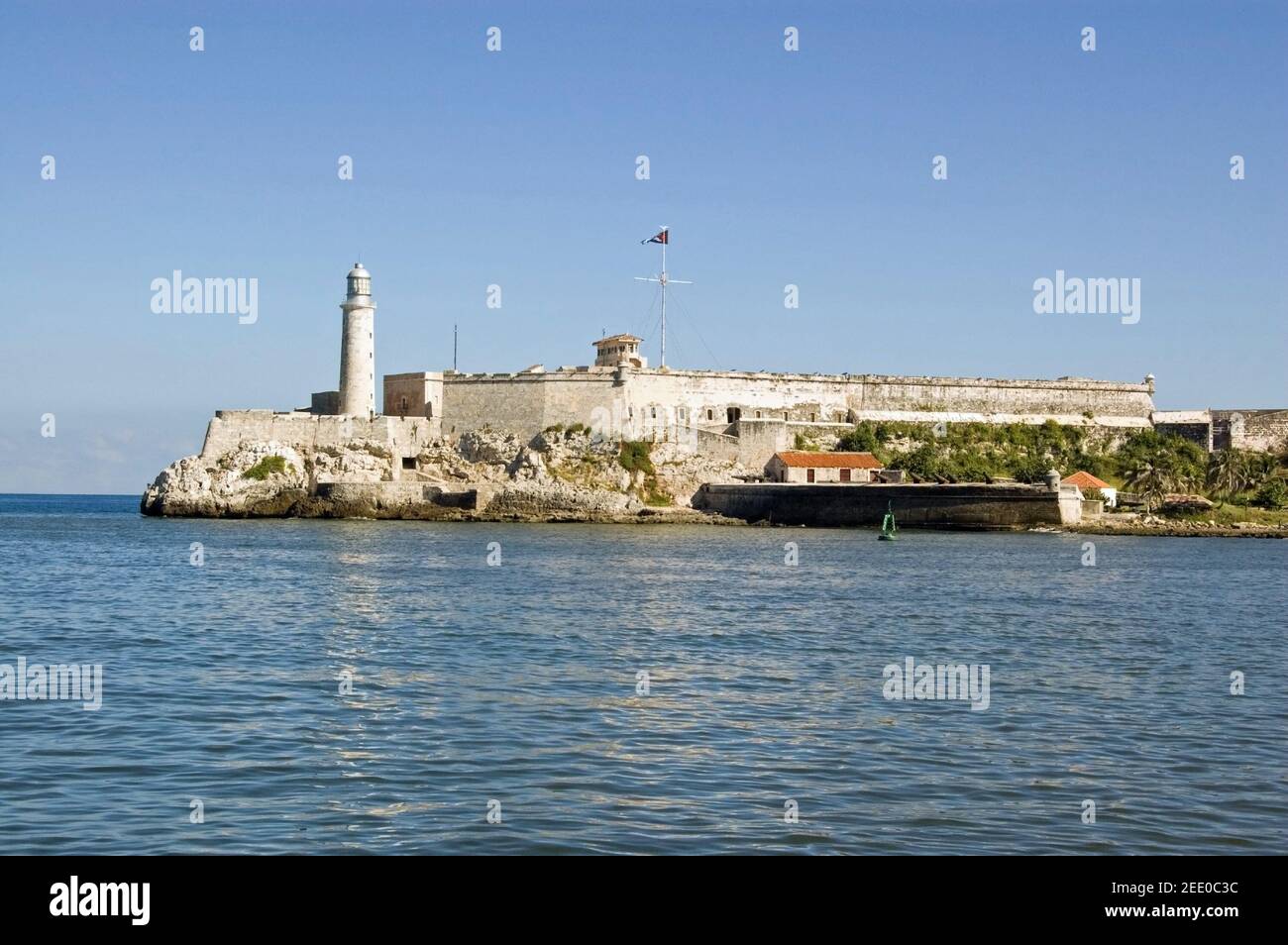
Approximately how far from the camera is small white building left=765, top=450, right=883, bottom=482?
63.3m

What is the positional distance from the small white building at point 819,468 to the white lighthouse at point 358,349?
63.5ft

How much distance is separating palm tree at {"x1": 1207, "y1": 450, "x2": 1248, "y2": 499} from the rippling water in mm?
40052

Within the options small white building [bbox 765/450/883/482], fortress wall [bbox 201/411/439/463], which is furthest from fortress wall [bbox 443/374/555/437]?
small white building [bbox 765/450/883/482]

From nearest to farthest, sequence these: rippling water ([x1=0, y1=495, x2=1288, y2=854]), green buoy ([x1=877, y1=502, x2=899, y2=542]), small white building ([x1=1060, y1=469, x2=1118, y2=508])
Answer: rippling water ([x1=0, y1=495, x2=1288, y2=854])
green buoy ([x1=877, y1=502, x2=899, y2=542])
small white building ([x1=1060, y1=469, x2=1118, y2=508])

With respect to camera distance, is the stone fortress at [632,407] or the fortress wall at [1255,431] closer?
the stone fortress at [632,407]

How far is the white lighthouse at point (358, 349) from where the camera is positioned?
62.6 meters

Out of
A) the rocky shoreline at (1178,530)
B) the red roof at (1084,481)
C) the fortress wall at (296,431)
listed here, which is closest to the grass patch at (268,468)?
→ the fortress wall at (296,431)

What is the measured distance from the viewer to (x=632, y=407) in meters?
65.1

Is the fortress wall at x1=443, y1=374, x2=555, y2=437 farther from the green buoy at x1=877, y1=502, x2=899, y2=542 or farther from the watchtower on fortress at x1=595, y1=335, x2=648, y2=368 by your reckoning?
the green buoy at x1=877, y1=502, x2=899, y2=542

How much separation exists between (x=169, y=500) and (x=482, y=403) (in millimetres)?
15133

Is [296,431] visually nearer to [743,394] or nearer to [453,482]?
[453,482]

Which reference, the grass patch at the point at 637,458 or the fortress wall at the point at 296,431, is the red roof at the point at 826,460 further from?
the fortress wall at the point at 296,431
